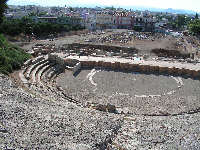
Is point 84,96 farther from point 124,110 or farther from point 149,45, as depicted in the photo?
point 149,45

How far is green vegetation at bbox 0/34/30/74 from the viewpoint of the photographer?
35688 millimetres

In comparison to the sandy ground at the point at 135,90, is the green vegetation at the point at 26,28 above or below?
above

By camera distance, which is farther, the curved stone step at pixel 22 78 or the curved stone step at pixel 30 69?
the curved stone step at pixel 30 69

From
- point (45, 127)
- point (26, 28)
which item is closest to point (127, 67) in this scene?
point (45, 127)

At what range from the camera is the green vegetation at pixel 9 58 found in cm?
3569

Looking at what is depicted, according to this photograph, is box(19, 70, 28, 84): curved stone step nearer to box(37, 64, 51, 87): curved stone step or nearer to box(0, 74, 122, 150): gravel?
box(37, 64, 51, 87): curved stone step

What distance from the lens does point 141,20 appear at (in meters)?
109

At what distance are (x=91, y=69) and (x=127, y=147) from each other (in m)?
26.9

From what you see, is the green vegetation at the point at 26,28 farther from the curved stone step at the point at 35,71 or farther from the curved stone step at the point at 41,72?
the curved stone step at the point at 41,72

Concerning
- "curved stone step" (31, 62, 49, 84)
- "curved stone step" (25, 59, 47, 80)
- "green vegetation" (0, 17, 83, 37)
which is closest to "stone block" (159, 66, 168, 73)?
"curved stone step" (31, 62, 49, 84)

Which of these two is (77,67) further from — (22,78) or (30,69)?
(22,78)

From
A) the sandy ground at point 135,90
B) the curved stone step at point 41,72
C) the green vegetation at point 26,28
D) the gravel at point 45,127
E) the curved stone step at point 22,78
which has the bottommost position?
the sandy ground at point 135,90

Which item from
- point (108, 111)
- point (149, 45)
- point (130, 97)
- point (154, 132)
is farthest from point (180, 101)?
point (149, 45)

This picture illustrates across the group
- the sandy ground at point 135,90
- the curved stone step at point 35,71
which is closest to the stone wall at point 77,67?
the sandy ground at point 135,90
